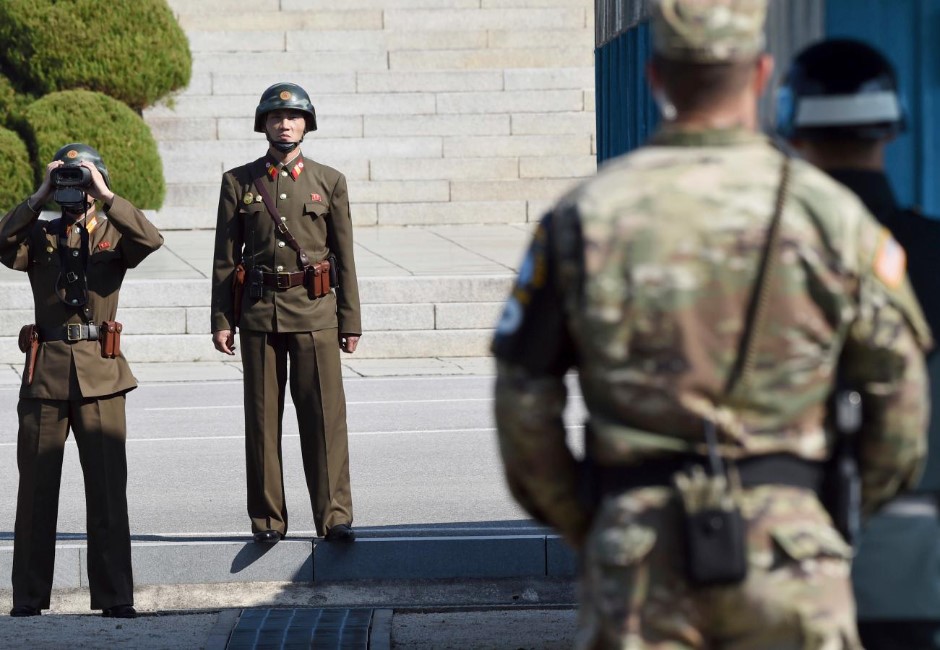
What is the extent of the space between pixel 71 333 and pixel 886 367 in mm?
4101

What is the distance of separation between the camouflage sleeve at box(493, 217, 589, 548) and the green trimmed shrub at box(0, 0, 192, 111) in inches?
642

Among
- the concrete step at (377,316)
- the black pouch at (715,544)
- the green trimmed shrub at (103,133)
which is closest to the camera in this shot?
the black pouch at (715,544)

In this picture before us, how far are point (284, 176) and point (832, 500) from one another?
179 inches

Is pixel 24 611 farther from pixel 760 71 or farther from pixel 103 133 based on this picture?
pixel 103 133

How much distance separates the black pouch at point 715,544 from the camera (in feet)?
8.78

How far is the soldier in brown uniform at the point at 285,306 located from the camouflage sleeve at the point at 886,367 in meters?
4.28

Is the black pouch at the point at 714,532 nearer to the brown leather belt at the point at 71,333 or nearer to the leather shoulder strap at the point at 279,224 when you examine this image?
the brown leather belt at the point at 71,333

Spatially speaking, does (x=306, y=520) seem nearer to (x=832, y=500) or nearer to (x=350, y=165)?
(x=832, y=500)

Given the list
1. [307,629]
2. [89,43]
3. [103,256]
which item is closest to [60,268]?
[103,256]

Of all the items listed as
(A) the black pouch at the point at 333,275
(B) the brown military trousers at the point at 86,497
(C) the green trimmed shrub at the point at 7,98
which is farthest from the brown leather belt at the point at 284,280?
(C) the green trimmed shrub at the point at 7,98

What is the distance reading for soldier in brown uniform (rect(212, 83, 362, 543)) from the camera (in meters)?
6.93

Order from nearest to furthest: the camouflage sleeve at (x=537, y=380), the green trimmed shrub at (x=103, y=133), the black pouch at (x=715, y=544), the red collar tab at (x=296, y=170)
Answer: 1. the black pouch at (x=715, y=544)
2. the camouflage sleeve at (x=537, y=380)
3. the red collar tab at (x=296, y=170)
4. the green trimmed shrub at (x=103, y=133)

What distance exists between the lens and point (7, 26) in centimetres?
1867

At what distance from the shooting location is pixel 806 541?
8.87 feet
